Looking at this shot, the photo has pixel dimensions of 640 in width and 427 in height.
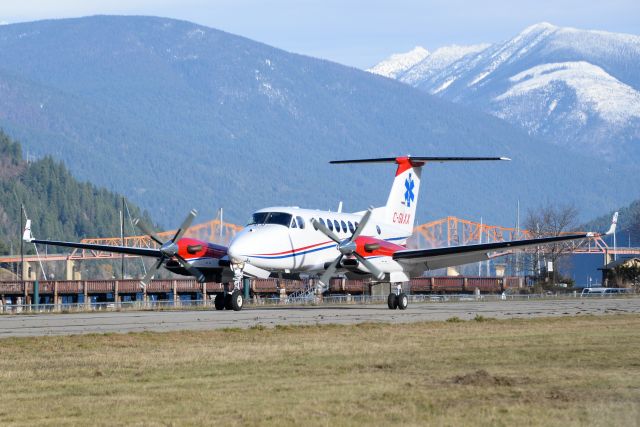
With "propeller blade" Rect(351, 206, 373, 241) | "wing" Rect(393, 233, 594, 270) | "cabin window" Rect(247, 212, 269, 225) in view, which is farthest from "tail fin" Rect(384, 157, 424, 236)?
"cabin window" Rect(247, 212, 269, 225)

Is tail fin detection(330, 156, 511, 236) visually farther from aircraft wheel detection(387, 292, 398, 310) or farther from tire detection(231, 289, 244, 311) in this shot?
tire detection(231, 289, 244, 311)

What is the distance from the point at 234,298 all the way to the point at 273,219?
372 cm

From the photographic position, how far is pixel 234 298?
171ft

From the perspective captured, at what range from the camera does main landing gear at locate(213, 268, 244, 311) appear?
50.9 metres

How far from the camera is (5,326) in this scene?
4228cm

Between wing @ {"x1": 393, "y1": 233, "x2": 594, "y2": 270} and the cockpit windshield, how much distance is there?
16.6 feet

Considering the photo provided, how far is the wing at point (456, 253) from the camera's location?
52750mm

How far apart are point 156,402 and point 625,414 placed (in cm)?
792

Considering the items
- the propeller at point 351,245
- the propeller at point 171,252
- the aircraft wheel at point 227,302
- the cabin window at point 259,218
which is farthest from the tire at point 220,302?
the propeller at point 351,245

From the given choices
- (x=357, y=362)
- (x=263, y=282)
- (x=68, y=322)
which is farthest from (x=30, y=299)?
(x=357, y=362)

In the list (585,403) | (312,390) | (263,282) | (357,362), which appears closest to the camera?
(585,403)

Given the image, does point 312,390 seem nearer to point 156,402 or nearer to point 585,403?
point 156,402

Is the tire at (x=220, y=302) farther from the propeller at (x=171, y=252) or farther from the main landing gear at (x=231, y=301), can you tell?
the propeller at (x=171, y=252)

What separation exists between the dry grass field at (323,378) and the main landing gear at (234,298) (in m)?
14.4
